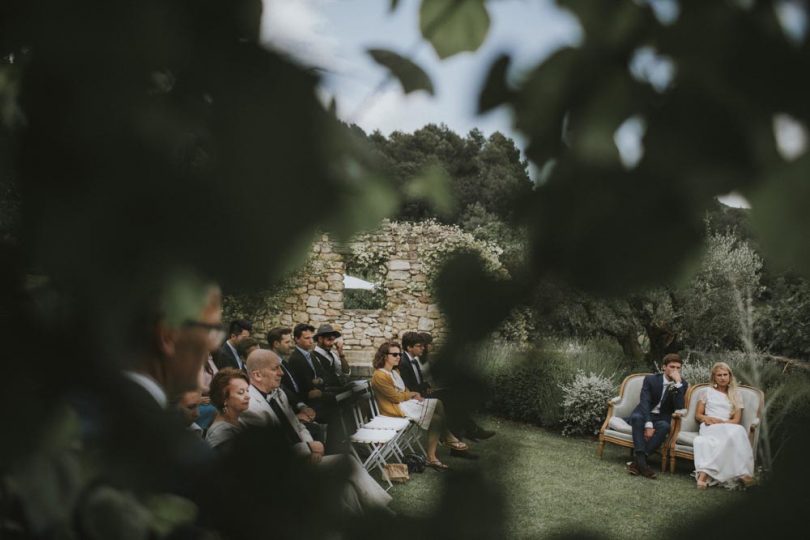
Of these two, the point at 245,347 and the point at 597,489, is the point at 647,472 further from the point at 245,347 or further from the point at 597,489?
the point at 245,347

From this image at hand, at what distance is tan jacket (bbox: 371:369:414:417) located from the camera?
23.7ft

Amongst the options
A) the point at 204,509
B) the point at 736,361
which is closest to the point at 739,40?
the point at 204,509

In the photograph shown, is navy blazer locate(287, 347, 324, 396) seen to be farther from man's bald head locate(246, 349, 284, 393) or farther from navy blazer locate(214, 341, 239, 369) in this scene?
man's bald head locate(246, 349, 284, 393)

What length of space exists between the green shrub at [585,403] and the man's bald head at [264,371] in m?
5.70

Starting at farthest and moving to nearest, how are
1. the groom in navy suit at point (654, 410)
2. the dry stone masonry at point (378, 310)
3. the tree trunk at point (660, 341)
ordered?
the dry stone masonry at point (378, 310)
the tree trunk at point (660, 341)
the groom in navy suit at point (654, 410)

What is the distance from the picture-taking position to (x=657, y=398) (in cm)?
853

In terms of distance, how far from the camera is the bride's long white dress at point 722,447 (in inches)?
296

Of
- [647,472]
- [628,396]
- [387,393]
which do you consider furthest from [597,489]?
[387,393]

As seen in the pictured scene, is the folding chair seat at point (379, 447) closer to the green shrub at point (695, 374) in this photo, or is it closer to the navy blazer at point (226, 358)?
the navy blazer at point (226, 358)

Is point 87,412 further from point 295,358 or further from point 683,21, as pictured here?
point 295,358

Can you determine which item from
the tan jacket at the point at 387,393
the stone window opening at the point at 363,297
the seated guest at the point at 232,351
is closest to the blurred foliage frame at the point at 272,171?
the seated guest at the point at 232,351

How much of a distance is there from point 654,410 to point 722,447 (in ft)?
3.41

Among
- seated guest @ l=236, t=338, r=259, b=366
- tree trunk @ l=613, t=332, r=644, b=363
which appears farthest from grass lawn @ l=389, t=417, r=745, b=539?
tree trunk @ l=613, t=332, r=644, b=363

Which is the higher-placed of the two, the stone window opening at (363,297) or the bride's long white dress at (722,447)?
the stone window opening at (363,297)
